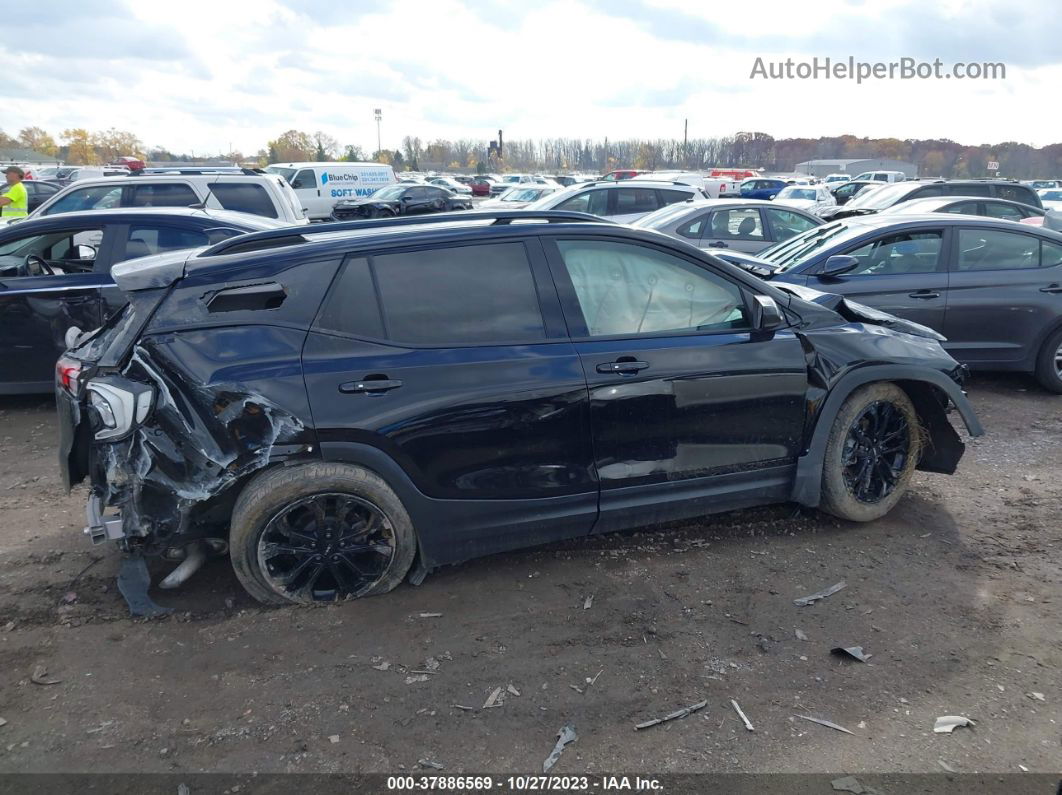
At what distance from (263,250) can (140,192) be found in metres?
8.33

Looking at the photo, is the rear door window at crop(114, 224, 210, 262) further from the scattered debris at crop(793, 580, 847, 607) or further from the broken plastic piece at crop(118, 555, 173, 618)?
the scattered debris at crop(793, 580, 847, 607)

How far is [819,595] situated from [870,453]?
108cm

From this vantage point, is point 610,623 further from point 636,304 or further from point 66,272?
point 66,272

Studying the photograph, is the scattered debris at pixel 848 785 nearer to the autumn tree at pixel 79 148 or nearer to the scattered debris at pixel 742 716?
the scattered debris at pixel 742 716

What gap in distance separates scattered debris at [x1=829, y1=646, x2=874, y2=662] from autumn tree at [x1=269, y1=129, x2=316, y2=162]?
287ft

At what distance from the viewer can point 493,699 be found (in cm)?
319

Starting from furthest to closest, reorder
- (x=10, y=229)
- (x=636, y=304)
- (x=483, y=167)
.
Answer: (x=483, y=167) → (x=10, y=229) → (x=636, y=304)

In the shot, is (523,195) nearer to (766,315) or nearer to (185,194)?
(185,194)

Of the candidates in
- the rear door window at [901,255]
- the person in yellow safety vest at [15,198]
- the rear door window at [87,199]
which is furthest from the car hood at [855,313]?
the person in yellow safety vest at [15,198]

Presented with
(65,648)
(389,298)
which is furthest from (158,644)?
(389,298)

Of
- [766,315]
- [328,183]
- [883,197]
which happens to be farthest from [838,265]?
[328,183]

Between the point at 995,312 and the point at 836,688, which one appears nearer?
the point at 836,688

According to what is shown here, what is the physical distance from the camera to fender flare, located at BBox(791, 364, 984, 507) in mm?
4375

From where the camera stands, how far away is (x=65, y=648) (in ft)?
11.6
